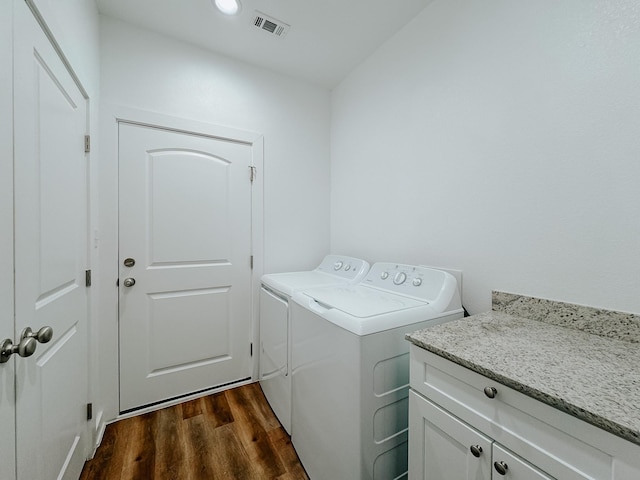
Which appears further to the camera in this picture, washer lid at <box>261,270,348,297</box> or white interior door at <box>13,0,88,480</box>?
washer lid at <box>261,270,348,297</box>

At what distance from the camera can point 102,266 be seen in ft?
5.50

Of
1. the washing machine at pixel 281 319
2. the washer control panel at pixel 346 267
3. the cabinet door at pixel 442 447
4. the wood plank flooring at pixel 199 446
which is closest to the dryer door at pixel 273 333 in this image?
the washing machine at pixel 281 319

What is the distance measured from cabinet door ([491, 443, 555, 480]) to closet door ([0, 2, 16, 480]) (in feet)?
4.37

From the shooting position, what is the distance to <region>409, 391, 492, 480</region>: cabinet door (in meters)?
0.77

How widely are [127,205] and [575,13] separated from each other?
8.23ft

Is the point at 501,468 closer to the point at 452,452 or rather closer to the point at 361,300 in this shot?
the point at 452,452

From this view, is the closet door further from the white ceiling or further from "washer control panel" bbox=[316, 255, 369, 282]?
"washer control panel" bbox=[316, 255, 369, 282]

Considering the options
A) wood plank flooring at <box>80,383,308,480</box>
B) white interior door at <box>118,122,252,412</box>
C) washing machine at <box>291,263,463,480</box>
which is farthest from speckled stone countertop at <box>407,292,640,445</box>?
white interior door at <box>118,122,252,412</box>

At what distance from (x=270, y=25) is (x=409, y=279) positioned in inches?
74.5

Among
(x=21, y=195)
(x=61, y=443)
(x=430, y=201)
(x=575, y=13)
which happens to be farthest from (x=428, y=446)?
(x=575, y=13)

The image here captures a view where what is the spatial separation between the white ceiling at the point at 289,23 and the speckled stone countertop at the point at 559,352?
6.10 ft

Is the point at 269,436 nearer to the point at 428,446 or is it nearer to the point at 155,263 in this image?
the point at 428,446

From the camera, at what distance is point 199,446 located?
1.50 meters

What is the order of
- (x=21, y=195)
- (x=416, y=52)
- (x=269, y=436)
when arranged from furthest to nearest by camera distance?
(x=416, y=52), (x=269, y=436), (x=21, y=195)
